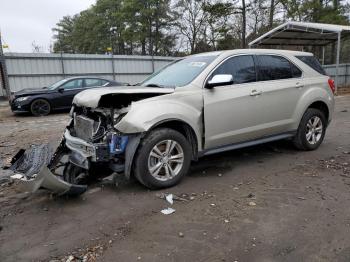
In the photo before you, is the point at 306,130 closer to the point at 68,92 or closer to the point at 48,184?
the point at 48,184

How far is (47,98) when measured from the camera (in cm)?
1240

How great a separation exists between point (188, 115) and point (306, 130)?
8.71 feet

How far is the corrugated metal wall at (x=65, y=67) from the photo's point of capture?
59.9ft

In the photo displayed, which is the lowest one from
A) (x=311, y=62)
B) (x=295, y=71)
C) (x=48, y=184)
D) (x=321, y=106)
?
(x=48, y=184)

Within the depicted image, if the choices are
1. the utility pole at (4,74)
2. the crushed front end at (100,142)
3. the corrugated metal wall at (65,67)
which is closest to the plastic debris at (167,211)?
the crushed front end at (100,142)

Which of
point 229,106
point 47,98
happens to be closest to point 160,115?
point 229,106

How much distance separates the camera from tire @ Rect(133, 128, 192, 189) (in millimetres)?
4188

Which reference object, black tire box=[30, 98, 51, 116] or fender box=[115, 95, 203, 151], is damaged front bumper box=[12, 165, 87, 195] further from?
black tire box=[30, 98, 51, 116]

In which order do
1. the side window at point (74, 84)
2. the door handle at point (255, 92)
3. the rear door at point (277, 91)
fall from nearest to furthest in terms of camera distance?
the door handle at point (255, 92)
the rear door at point (277, 91)
the side window at point (74, 84)

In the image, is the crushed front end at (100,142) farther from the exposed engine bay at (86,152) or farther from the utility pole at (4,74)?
the utility pole at (4,74)

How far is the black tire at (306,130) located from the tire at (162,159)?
95.8 inches

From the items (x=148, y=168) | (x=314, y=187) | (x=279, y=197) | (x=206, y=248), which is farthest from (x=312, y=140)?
(x=206, y=248)

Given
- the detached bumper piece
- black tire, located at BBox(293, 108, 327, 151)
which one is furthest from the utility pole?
black tire, located at BBox(293, 108, 327, 151)

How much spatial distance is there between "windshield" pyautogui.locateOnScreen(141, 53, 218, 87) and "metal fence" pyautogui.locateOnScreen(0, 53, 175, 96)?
12.2 metres
